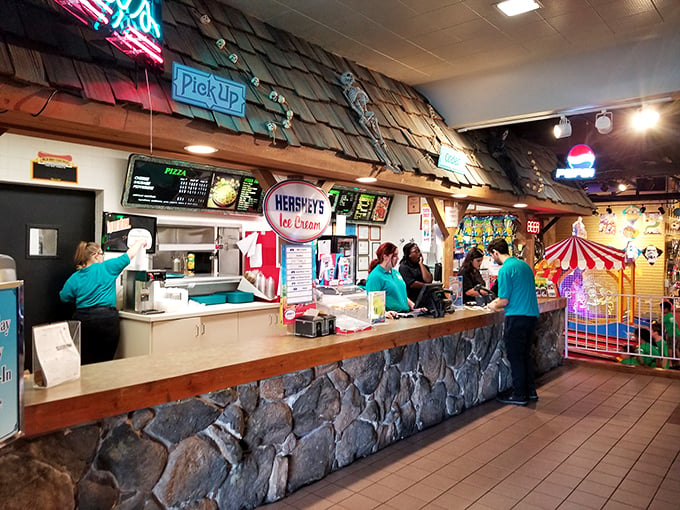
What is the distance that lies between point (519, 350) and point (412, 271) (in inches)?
64.6

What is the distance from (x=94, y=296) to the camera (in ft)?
18.2

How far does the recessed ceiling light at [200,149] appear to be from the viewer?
3.23m

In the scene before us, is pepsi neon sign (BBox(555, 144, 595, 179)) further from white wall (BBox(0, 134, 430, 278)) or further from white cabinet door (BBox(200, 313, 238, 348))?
white cabinet door (BBox(200, 313, 238, 348))

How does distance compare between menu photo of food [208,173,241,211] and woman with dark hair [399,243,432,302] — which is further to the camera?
menu photo of food [208,173,241,211]

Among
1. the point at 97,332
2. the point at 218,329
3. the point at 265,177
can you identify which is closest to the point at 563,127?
the point at 265,177

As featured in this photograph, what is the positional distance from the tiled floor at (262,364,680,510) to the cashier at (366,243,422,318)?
4.12 feet

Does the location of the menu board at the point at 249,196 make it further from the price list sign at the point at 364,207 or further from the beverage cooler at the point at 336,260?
the price list sign at the point at 364,207

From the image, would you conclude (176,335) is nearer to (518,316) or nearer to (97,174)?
(97,174)

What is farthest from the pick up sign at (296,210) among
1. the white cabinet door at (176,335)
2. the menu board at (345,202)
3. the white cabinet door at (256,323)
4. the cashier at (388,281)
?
the menu board at (345,202)

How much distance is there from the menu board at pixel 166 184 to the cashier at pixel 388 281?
2804mm

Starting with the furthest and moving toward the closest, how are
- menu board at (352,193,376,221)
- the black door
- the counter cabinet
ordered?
menu board at (352,193,376,221), the counter cabinet, the black door

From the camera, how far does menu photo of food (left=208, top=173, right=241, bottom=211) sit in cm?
709

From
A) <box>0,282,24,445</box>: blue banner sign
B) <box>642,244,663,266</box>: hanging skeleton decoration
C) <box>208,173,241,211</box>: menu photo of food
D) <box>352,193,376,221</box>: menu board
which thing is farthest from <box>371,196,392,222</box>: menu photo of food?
<box>0,282,24,445</box>: blue banner sign

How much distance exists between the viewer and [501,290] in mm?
5801
